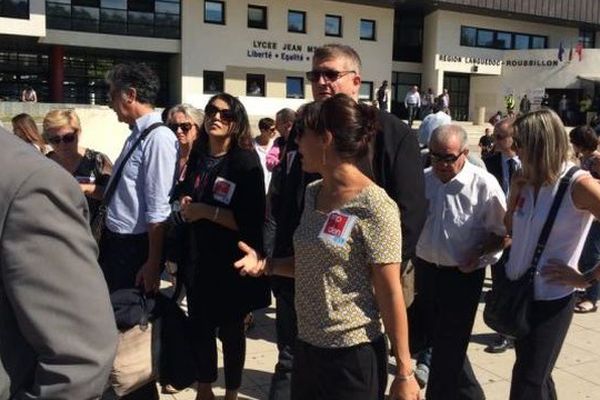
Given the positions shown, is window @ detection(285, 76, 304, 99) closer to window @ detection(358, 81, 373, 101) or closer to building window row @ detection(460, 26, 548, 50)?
window @ detection(358, 81, 373, 101)

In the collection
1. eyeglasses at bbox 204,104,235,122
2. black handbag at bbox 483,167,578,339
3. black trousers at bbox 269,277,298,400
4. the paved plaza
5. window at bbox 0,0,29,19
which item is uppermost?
window at bbox 0,0,29,19

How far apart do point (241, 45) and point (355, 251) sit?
96.7 ft

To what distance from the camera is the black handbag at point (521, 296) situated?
9.87 feet

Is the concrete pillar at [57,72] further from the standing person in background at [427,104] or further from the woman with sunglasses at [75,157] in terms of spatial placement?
the woman with sunglasses at [75,157]

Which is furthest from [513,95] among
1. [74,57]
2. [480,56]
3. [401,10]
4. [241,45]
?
[74,57]

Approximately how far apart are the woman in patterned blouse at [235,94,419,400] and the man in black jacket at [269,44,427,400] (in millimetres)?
380

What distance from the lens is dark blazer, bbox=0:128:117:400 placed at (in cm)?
124

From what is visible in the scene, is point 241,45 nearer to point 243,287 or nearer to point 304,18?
point 304,18

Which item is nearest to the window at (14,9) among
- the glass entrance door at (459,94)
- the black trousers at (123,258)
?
the glass entrance door at (459,94)

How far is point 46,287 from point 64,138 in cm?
345

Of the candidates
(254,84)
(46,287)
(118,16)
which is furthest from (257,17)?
(46,287)

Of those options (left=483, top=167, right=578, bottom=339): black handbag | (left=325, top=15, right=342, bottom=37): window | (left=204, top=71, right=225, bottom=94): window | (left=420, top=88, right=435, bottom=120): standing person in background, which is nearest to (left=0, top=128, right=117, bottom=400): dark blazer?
(left=483, top=167, right=578, bottom=339): black handbag

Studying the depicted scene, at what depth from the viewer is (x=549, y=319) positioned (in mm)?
3004

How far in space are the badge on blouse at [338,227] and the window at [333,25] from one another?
Answer: 31.9 meters
